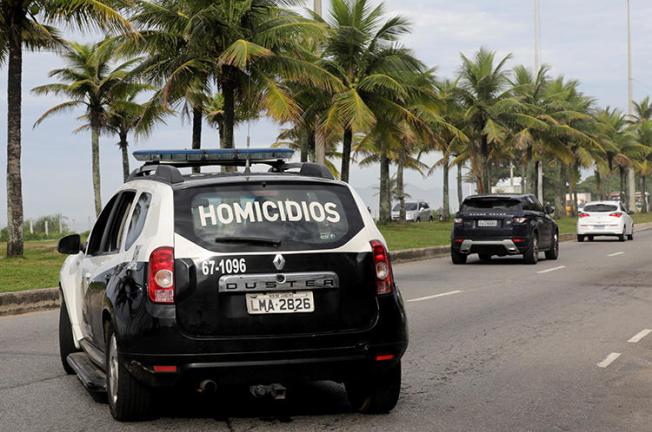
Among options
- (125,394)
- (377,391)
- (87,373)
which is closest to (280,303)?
(377,391)

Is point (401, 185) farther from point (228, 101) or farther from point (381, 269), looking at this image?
point (381, 269)

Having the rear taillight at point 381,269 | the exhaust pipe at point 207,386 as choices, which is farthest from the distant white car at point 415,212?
the exhaust pipe at point 207,386

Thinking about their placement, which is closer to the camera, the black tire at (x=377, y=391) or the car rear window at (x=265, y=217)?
the car rear window at (x=265, y=217)

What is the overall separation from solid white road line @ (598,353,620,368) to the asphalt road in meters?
0.05

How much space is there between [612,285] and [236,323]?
12.4m

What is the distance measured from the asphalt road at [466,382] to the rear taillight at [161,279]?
0.89m

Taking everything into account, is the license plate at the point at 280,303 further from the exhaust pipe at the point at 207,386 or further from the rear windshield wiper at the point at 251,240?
the exhaust pipe at the point at 207,386

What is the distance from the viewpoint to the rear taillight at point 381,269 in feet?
20.3

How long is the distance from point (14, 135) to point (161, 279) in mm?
19349

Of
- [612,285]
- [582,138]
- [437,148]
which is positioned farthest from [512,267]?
[582,138]

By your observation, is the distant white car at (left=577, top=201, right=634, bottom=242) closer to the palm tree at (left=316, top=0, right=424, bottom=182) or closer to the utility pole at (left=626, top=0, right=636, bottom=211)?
the palm tree at (left=316, top=0, right=424, bottom=182)

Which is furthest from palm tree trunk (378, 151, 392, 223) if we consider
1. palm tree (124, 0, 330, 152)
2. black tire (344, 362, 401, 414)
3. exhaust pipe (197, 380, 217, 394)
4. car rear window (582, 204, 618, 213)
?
exhaust pipe (197, 380, 217, 394)

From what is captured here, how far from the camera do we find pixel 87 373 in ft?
23.6

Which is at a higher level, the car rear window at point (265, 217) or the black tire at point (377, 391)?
the car rear window at point (265, 217)
